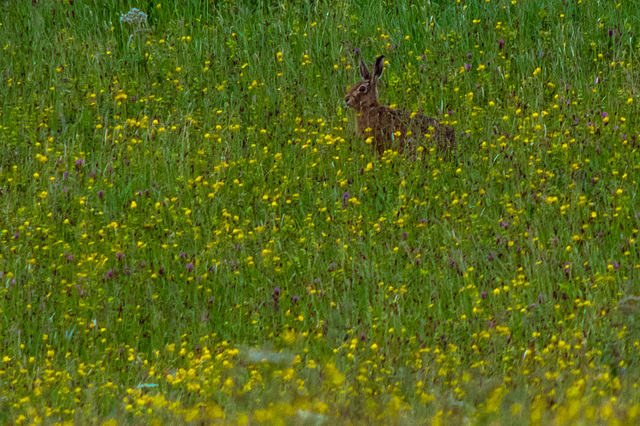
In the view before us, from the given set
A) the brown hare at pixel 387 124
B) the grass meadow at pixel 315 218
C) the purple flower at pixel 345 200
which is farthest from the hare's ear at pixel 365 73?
the purple flower at pixel 345 200

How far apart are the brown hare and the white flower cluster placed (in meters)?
3.16

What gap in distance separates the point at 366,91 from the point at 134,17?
347 cm

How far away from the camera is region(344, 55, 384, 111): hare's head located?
26.8ft

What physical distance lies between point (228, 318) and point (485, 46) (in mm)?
4622

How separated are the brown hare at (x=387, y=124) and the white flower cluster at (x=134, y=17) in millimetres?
3155

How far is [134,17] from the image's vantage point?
10242 millimetres

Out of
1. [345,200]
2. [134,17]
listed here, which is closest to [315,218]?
[345,200]

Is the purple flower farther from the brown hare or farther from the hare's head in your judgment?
the hare's head

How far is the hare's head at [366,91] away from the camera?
8.16m

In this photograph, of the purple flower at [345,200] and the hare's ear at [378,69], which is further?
the hare's ear at [378,69]

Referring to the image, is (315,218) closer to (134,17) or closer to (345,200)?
(345,200)

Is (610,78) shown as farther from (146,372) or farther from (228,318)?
(146,372)

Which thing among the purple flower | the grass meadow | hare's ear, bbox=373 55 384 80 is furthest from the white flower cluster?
the purple flower

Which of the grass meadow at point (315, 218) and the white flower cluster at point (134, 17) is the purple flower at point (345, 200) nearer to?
the grass meadow at point (315, 218)
